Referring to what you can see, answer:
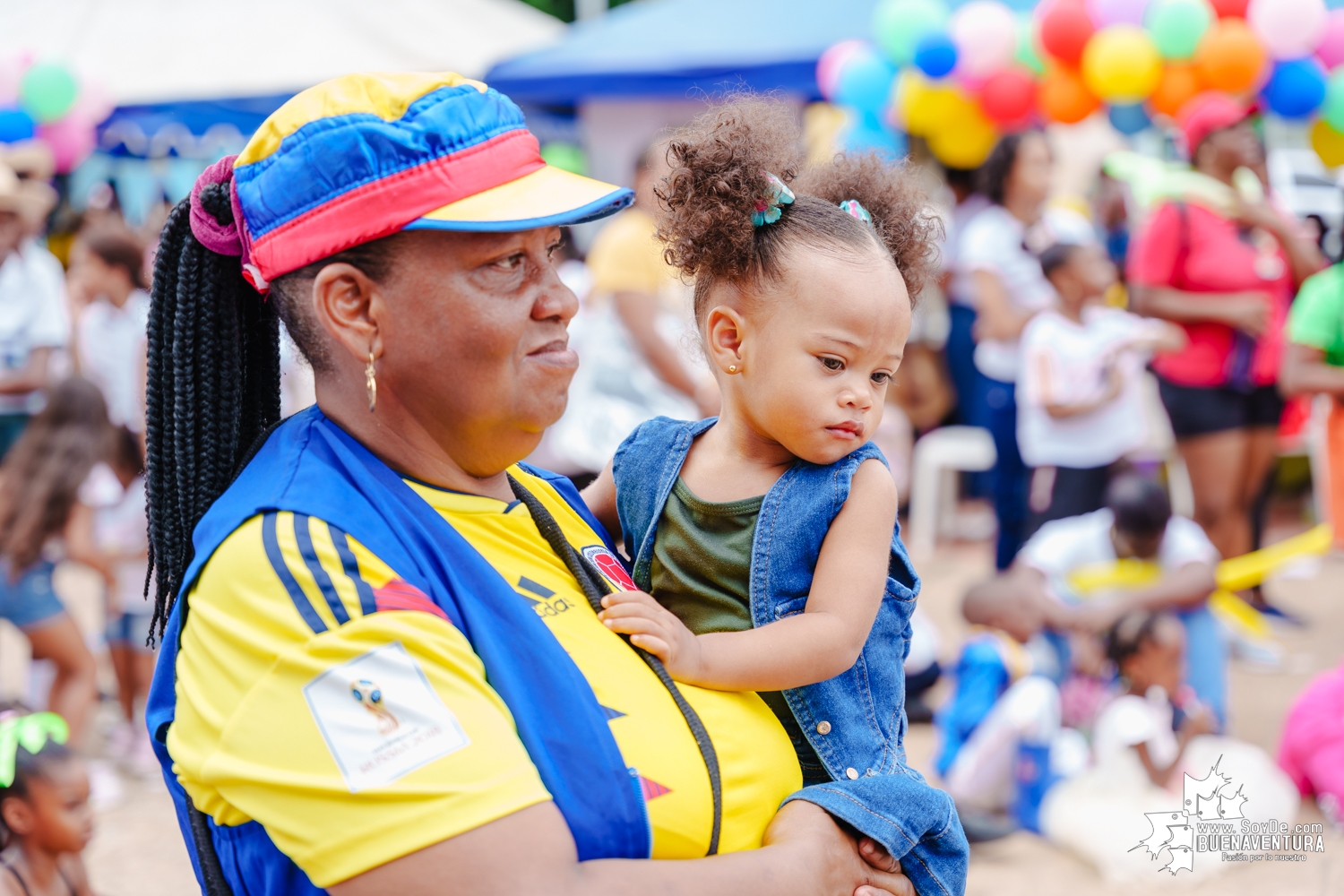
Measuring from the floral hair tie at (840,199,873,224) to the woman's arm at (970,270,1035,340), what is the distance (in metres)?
4.18

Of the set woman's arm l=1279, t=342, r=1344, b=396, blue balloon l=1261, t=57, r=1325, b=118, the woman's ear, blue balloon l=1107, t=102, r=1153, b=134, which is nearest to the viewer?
the woman's ear

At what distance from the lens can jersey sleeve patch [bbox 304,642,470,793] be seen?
1.23m

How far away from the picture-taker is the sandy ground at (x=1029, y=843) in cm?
387

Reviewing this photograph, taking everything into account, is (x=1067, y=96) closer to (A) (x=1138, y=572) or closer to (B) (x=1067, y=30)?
(B) (x=1067, y=30)

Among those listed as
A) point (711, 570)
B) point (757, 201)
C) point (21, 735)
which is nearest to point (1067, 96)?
point (757, 201)

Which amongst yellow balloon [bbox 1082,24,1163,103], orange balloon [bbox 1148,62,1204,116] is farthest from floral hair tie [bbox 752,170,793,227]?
orange balloon [bbox 1148,62,1204,116]

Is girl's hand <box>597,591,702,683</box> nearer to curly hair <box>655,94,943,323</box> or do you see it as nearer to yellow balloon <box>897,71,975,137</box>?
curly hair <box>655,94,943,323</box>

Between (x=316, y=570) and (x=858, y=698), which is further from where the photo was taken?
(x=858, y=698)

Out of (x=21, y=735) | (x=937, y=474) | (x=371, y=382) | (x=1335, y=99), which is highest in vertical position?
(x=371, y=382)

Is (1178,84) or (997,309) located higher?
(1178,84)

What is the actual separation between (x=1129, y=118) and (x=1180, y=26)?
1.68 m

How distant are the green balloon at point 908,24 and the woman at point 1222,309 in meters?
1.46

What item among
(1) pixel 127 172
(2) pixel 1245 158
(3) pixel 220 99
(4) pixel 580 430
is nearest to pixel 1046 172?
(2) pixel 1245 158

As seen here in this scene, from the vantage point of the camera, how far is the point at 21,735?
3088mm
